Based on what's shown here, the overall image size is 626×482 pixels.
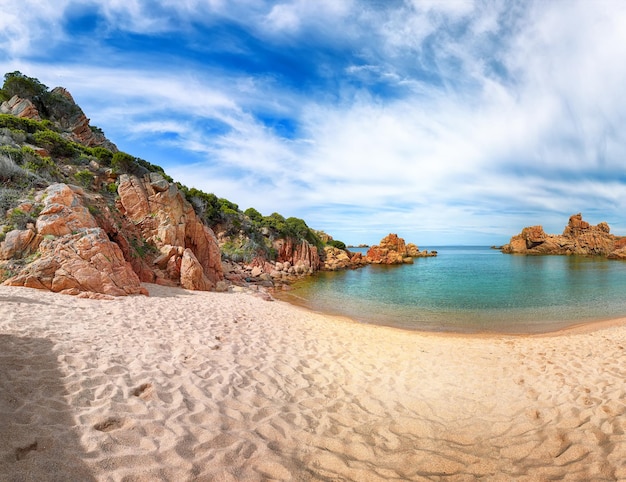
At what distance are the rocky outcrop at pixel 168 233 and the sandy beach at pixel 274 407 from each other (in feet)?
29.0

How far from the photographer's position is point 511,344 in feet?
35.2

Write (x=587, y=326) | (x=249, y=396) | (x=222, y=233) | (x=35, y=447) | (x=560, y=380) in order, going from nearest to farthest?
(x=35, y=447), (x=249, y=396), (x=560, y=380), (x=587, y=326), (x=222, y=233)

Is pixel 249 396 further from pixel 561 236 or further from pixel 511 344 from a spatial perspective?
pixel 561 236

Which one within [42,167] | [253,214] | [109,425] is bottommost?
[109,425]

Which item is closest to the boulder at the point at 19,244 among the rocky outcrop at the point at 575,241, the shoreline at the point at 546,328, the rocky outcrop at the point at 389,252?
the shoreline at the point at 546,328

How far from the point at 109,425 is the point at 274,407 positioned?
7.46 feet

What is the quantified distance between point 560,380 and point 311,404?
5510 mm

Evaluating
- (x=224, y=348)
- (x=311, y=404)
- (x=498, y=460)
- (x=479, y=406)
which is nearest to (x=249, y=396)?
(x=311, y=404)

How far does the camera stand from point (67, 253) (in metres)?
11.3

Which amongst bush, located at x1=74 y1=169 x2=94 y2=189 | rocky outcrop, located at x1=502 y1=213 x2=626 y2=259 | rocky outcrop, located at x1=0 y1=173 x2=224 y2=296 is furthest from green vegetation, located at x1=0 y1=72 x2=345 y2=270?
rocky outcrop, located at x1=502 y1=213 x2=626 y2=259

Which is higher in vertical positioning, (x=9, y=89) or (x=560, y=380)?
(x=9, y=89)

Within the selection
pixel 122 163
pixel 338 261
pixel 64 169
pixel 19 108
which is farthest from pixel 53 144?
pixel 338 261

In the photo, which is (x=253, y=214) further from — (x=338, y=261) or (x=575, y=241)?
(x=575, y=241)

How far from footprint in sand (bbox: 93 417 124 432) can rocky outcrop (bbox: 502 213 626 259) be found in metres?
102
